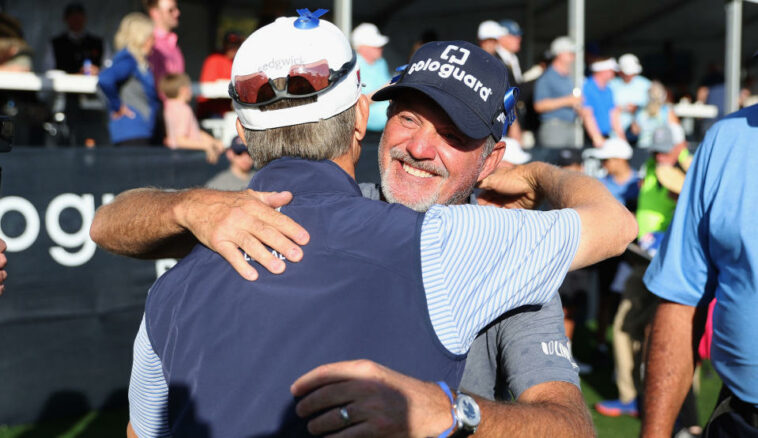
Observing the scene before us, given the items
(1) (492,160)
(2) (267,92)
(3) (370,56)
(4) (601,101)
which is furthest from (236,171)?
(4) (601,101)

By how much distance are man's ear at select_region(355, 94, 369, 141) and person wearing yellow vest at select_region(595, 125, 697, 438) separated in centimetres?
472

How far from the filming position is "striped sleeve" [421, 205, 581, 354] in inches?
64.2

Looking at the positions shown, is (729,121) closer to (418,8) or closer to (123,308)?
(123,308)

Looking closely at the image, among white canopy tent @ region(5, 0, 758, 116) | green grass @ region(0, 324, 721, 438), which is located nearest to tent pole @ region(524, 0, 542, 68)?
white canopy tent @ region(5, 0, 758, 116)

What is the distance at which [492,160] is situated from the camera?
2.53 m

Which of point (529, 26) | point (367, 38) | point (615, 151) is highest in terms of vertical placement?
point (529, 26)

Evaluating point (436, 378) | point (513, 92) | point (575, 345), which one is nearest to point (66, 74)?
point (575, 345)

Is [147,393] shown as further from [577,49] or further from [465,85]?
[577,49]

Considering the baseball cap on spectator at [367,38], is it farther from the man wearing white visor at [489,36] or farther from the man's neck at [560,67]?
the man's neck at [560,67]

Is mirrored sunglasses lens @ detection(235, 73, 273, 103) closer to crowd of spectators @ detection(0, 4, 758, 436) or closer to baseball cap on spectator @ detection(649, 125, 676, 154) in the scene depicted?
crowd of spectators @ detection(0, 4, 758, 436)

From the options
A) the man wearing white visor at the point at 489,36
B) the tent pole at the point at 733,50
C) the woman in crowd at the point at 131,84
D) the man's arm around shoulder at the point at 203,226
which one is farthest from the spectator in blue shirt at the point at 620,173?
the man's arm around shoulder at the point at 203,226

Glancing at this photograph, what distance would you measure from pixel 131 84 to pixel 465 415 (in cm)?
594

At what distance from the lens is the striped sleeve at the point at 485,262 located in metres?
1.63

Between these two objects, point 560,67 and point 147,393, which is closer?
point 147,393
